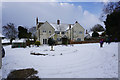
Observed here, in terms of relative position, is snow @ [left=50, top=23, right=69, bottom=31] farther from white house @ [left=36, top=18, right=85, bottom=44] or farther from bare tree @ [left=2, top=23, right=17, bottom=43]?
bare tree @ [left=2, top=23, right=17, bottom=43]

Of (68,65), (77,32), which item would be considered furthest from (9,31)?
(68,65)

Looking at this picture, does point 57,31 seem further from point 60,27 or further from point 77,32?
point 77,32

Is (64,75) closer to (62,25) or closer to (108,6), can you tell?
(108,6)

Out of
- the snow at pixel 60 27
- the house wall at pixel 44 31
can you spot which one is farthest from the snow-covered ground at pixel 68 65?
the snow at pixel 60 27

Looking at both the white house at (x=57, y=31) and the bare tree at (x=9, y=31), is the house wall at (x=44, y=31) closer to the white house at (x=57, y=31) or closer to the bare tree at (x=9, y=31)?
the white house at (x=57, y=31)

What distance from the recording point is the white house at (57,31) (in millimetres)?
32781

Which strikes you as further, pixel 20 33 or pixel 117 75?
pixel 20 33

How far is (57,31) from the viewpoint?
1364 inches

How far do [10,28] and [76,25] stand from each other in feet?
101

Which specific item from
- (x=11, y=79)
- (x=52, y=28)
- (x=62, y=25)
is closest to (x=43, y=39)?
(x=52, y=28)

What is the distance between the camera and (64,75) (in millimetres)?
5547

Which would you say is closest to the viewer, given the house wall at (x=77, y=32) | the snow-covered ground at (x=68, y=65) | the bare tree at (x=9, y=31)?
the snow-covered ground at (x=68, y=65)

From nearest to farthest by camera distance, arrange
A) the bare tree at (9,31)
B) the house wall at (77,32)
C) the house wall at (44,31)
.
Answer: the house wall at (44,31) → the bare tree at (9,31) → the house wall at (77,32)

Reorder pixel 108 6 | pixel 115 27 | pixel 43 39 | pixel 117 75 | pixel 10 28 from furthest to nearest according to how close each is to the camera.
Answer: pixel 10 28 < pixel 43 39 < pixel 108 6 < pixel 115 27 < pixel 117 75
